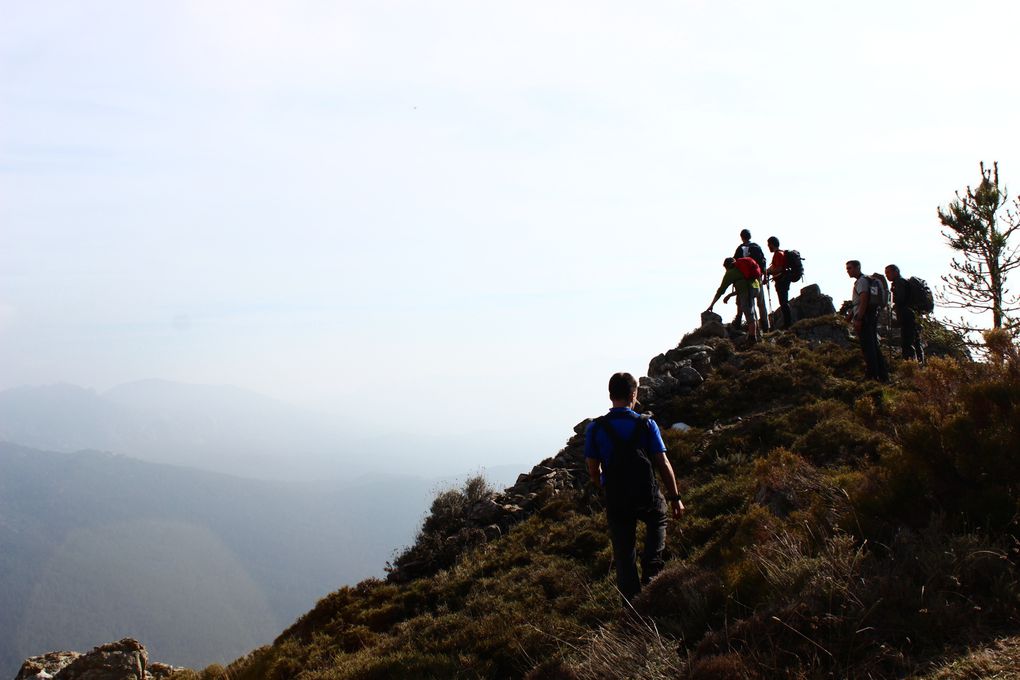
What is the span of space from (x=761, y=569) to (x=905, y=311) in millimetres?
11259

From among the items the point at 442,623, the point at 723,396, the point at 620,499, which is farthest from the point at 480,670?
the point at 723,396

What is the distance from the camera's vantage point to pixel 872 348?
47.2 ft

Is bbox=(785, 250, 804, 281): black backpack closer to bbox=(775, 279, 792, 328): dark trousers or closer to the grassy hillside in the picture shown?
bbox=(775, 279, 792, 328): dark trousers

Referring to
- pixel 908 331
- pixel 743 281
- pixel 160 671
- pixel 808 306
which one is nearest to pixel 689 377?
pixel 743 281

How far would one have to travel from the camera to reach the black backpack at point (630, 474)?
702 centimetres

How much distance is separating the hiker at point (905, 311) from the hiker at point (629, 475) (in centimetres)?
1024

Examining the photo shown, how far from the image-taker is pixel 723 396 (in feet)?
52.2

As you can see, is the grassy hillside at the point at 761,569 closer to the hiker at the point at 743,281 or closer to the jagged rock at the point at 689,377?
the jagged rock at the point at 689,377

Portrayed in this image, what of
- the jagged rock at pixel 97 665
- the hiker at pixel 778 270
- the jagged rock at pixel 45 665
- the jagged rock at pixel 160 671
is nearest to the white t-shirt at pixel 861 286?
the hiker at pixel 778 270

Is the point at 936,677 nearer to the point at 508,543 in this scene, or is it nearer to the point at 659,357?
the point at 508,543

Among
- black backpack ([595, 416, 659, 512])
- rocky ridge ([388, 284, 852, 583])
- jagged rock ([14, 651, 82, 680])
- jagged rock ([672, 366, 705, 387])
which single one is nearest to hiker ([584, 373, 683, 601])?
black backpack ([595, 416, 659, 512])

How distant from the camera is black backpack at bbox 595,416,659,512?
7.02 metres

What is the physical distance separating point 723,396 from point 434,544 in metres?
7.14

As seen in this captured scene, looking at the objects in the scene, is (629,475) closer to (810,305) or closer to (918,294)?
(918,294)
